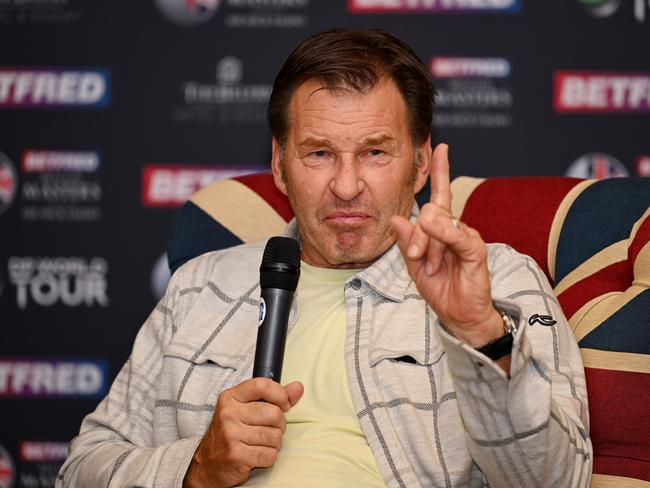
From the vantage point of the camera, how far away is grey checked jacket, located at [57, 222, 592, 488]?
1342 millimetres

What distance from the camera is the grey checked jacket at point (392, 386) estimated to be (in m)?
1.34

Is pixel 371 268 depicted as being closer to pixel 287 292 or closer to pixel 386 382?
pixel 386 382

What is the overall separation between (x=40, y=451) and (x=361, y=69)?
226 cm

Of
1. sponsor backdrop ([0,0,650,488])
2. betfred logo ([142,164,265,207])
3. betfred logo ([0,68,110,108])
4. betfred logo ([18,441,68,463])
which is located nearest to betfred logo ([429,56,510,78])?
sponsor backdrop ([0,0,650,488])

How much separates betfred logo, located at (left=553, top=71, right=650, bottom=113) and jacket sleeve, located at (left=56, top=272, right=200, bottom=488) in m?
1.92

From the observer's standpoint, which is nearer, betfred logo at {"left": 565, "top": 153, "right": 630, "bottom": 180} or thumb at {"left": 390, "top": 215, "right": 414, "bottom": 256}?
thumb at {"left": 390, "top": 215, "right": 414, "bottom": 256}

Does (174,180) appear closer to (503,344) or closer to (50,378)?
(50,378)

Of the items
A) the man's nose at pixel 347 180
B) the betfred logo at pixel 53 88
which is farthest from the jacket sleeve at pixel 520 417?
the betfred logo at pixel 53 88

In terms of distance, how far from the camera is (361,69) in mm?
1834

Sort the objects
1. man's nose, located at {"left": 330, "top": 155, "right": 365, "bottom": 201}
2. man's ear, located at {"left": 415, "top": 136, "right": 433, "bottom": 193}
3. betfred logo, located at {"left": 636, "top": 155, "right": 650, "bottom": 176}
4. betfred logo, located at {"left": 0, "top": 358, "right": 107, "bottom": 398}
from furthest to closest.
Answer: betfred logo, located at {"left": 0, "top": 358, "right": 107, "bottom": 398}, betfred logo, located at {"left": 636, "top": 155, "right": 650, "bottom": 176}, man's ear, located at {"left": 415, "top": 136, "right": 433, "bottom": 193}, man's nose, located at {"left": 330, "top": 155, "right": 365, "bottom": 201}

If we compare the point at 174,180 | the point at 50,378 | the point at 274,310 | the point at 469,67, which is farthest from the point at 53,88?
the point at 274,310

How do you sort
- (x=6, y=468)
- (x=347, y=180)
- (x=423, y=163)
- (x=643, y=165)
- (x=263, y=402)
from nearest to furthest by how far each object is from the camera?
1. (x=263, y=402)
2. (x=347, y=180)
3. (x=423, y=163)
4. (x=643, y=165)
5. (x=6, y=468)

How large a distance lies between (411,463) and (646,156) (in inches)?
82.8

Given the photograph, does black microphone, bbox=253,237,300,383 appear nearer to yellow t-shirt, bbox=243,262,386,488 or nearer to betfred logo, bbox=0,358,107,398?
yellow t-shirt, bbox=243,262,386,488
